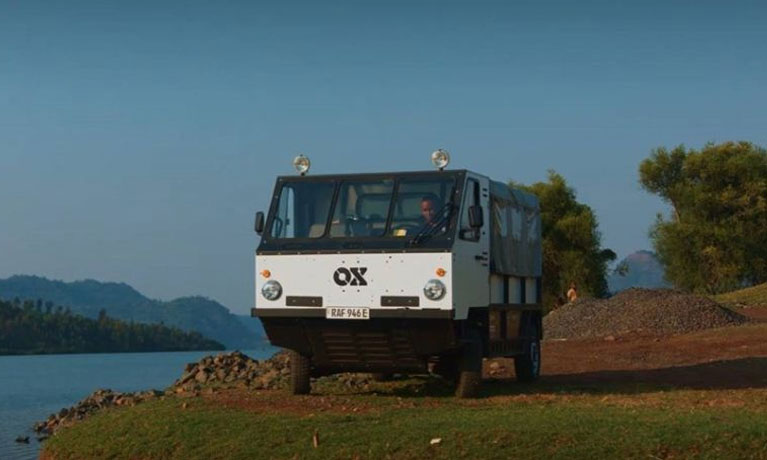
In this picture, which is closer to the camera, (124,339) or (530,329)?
(530,329)

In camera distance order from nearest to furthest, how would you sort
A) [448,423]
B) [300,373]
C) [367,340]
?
[448,423] → [367,340] → [300,373]

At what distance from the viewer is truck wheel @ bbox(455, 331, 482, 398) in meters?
16.9

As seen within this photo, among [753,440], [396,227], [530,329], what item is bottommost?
[753,440]

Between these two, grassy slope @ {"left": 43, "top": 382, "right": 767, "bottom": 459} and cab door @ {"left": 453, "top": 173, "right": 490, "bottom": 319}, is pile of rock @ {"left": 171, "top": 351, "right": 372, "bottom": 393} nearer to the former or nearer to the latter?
grassy slope @ {"left": 43, "top": 382, "right": 767, "bottom": 459}

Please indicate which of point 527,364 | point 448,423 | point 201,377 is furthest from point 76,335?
point 448,423

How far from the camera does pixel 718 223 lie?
6756cm

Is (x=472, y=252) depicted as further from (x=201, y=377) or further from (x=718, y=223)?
(x=718, y=223)

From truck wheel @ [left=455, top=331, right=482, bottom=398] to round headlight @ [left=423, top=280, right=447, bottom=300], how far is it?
1284 millimetres

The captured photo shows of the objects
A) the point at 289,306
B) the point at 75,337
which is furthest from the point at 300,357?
the point at 75,337

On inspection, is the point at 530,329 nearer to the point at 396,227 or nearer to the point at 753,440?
the point at 396,227

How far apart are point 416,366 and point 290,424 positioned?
10.3ft

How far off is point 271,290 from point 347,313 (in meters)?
1.26

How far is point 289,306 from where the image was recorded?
16547 millimetres

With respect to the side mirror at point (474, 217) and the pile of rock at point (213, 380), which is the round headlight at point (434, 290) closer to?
the side mirror at point (474, 217)
